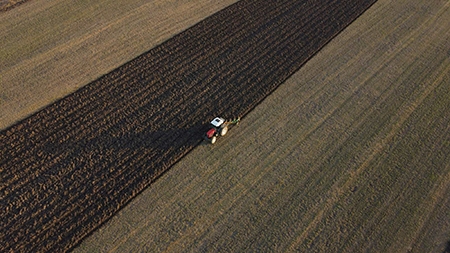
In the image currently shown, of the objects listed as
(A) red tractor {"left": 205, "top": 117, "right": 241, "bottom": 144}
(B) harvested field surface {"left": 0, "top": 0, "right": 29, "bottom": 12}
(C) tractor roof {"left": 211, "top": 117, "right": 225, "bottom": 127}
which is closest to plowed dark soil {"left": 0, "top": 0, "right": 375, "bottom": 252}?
(A) red tractor {"left": 205, "top": 117, "right": 241, "bottom": 144}

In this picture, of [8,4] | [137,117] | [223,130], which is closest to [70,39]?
[8,4]

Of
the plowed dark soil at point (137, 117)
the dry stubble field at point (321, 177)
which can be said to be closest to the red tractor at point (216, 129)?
the dry stubble field at point (321, 177)

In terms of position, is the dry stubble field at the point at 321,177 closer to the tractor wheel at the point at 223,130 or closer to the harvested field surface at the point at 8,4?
the tractor wheel at the point at 223,130

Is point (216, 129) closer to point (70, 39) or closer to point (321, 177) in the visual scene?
point (321, 177)

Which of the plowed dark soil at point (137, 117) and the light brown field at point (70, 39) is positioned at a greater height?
the light brown field at point (70, 39)

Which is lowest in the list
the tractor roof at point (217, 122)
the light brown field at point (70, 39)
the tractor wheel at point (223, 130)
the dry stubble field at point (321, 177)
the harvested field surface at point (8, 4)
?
the dry stubble field at point (321, 177)

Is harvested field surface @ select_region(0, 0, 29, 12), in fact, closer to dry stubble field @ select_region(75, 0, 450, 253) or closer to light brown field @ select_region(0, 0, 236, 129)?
light brown field @ select_region(0, 0, 236, 129)

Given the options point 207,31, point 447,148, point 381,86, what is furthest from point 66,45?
point 447,148
